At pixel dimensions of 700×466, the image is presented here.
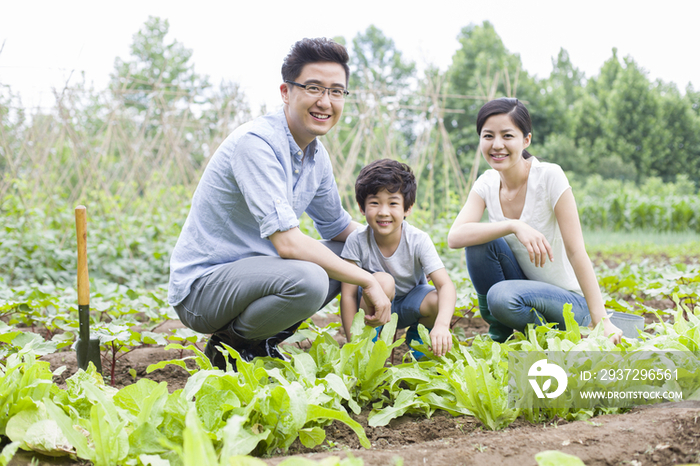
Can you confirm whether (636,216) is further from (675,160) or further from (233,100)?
(675,160)

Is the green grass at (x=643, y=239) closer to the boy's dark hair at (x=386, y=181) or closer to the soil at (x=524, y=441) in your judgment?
the boy's dark hair at (x=386, y=181)

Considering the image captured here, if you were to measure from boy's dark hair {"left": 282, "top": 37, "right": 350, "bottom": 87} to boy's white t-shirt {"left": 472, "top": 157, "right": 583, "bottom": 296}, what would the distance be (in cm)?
96

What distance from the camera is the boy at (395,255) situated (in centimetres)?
202

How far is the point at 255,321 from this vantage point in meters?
1.85

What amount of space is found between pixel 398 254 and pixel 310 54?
0.88 m

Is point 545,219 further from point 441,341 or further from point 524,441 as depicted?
point 524,441

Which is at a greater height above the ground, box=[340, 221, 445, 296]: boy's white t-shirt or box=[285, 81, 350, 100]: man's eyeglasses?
box=[285, 81, 350, 100]: man's eyeglasses

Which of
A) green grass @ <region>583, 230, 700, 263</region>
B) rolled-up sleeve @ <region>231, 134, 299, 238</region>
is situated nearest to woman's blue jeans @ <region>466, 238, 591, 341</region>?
rolled-up sleeve @ <region>231, 134, 299, 238</region>

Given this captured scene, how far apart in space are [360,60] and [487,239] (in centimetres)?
3035

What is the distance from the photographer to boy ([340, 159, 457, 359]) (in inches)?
79.5

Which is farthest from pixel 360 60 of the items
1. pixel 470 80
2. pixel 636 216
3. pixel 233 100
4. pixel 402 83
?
pixel 233 100

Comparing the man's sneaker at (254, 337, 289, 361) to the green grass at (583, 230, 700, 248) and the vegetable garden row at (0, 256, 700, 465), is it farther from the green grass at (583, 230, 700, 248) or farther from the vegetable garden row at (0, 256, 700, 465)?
the green grass at (583, 230, 700, 248)

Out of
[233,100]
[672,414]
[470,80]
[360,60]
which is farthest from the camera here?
[360,60]

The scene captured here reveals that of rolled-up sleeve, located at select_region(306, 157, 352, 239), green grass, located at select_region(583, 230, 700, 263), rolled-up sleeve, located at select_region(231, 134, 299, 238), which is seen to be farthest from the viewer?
green grass, located at select_region(583, 230, 700, 263)
